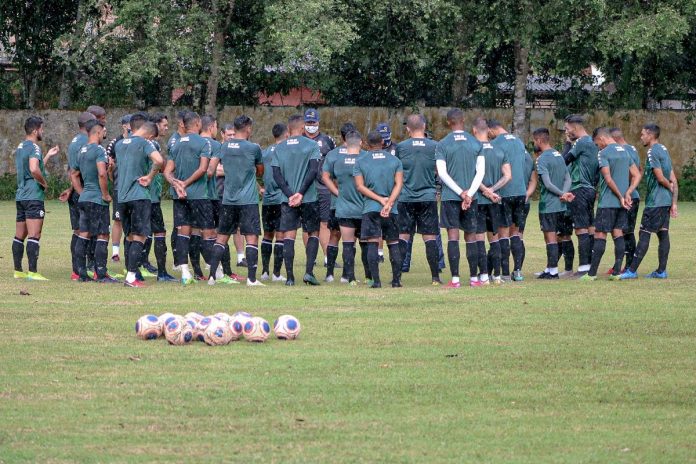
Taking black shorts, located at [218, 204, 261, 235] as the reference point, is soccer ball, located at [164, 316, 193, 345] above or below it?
below

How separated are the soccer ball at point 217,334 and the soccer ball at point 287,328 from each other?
0.52 meters

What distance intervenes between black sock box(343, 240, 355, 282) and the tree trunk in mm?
21201

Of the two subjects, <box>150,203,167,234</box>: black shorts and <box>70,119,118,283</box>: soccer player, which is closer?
<box>70,119,118,283</box>: soccer player

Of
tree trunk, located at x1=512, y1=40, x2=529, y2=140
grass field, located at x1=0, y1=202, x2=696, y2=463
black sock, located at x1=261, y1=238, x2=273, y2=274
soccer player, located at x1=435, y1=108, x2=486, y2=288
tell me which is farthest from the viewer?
tree trunk, located at x1=512, y1=40, x2=529, y2=140

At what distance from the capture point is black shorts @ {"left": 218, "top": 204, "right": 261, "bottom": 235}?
16125mm

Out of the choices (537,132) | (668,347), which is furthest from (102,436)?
(537,132)

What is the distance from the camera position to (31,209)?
16.8 m

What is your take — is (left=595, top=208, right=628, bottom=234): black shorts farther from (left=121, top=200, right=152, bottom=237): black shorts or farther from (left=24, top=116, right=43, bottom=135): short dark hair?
(left=24, top=116, right=43, bottom=135): short dark hair

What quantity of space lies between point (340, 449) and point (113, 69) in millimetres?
29764

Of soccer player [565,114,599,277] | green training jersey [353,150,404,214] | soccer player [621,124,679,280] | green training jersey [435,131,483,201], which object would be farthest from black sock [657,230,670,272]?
green training jersey [353,150,404,214]

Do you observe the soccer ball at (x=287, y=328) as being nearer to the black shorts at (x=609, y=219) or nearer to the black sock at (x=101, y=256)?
the black sock at (x=101, y=256)

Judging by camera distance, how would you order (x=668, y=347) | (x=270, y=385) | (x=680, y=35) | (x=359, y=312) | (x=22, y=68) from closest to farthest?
(x=270, y=385) < (x=668, y=347) < (x=359, y=312) < (x=680, y=35) < (x=22, y=68)

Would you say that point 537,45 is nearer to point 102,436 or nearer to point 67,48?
point 67,48

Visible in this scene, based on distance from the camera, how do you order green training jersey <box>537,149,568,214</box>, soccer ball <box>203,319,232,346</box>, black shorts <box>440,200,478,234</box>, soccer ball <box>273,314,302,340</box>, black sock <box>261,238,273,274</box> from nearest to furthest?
soccer ball <box>203,319,232,346</box> → soccer ball <box>273,314,302,340</box> → black shorts <box>440,200,478,234</box> → green training jersey <box>537,149,568,214</box> → black sock <box>261,238,273,274</box>
